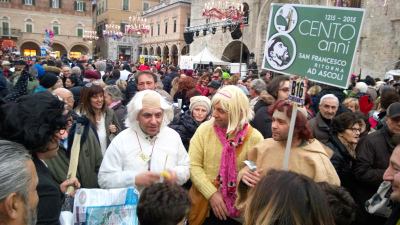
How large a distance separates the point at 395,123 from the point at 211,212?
208cm

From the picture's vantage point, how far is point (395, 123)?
3316 mm

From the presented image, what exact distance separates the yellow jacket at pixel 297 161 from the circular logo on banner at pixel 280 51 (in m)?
0.74

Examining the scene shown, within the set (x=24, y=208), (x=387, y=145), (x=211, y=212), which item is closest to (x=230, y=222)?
(x=211, y=212)

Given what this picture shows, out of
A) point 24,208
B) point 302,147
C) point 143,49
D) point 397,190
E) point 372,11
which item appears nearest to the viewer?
point 24,208

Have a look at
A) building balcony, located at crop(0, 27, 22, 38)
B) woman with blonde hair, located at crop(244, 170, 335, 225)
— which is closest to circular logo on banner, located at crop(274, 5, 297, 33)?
woman with blonde hair, located at crop(244, 170, 335, 225)

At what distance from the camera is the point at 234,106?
2926 millimetres

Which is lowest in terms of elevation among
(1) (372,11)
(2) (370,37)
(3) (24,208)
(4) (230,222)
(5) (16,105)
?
(4) (230,222)

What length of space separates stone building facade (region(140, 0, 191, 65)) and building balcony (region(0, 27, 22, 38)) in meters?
20.0

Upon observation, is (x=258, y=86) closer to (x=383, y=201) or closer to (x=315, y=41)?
(x=315, y=41)

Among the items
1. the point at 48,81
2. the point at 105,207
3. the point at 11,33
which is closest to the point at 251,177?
the point at 105,207

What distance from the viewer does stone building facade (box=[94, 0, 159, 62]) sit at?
53.9m

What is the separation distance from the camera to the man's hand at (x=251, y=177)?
241 cm

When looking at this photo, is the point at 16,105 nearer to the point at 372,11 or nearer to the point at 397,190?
the point at 397,190

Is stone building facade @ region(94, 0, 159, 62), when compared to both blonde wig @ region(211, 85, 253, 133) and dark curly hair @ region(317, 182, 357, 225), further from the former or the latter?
dark curly hair @ region(317, 182, 357, 225)
